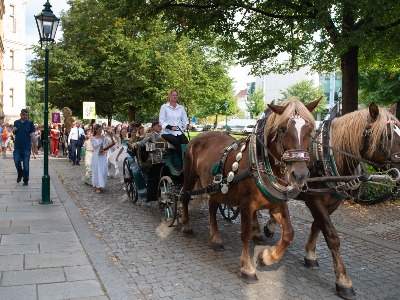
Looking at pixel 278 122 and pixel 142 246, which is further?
pixel 142 246

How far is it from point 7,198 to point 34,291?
19.8 feet

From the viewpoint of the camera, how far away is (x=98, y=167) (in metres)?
11.1

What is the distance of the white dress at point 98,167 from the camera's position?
436 inches

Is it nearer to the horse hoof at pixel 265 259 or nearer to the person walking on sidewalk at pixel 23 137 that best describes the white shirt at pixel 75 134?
the person walking on sidewalk at pixel 23 137

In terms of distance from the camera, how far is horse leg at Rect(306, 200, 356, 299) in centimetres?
435

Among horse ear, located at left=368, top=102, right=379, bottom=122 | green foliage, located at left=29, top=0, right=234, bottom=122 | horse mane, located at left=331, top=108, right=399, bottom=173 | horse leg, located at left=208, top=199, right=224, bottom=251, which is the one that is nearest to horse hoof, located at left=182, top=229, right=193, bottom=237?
horse leg, located at left=208, top=199, right=224, bottom=251

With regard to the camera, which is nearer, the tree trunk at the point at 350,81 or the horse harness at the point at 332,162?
the horse harness at the point at 332,162

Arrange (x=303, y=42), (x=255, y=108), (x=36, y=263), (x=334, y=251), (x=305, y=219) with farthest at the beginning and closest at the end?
(x=255, y=108) → (x=303, y=42) → (x=305, y=219) → (x=36, y=263) → (x=334, y=251)

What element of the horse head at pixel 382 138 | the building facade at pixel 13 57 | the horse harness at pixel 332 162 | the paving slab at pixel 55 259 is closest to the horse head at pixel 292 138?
the horse harness at pixel 332 162

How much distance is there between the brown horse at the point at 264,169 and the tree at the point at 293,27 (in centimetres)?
460

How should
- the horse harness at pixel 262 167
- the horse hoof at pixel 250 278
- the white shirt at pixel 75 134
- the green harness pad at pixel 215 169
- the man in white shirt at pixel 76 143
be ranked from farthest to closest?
the white shirt at pixel 75 134 → the man in white shirt at pixel 76 143 → the green harness pad at pixel 215 169 → the horse hoof at pixel 250 278 → the horse harness at pixel 262 167

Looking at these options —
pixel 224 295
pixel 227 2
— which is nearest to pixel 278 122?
pixel 224 295

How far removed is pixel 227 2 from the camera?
1047 cm

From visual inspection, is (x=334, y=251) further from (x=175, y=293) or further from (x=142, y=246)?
(x=142, y=246)
